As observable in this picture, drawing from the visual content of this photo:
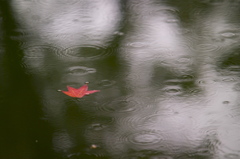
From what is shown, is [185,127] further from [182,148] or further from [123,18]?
[123,18]

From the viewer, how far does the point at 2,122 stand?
6.79 feet

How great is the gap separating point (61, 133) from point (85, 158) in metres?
0.22

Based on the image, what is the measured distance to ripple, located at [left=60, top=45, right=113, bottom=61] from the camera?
8.58ft

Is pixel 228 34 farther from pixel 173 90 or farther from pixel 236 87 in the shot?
pixel 173 90

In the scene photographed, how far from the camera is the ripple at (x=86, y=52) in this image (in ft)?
8.58

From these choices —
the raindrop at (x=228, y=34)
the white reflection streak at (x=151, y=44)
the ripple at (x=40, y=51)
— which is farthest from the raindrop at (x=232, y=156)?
the ripple at (x=40, y=51)

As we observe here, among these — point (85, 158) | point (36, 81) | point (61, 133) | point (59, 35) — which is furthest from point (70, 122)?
point (59, 35)

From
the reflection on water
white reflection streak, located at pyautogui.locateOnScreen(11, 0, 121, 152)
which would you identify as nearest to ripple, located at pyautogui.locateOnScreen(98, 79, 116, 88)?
the reflection on water

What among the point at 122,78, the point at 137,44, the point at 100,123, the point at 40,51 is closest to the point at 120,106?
the point at 100,123

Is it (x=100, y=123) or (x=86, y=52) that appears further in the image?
(x=86, y=52)

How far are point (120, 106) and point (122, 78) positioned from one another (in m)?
0.27

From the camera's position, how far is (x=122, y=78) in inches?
93.8

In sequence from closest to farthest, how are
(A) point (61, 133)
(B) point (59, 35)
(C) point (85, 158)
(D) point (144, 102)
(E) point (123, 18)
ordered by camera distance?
(C) point (85, 158) < (A) point (61, 133) < (D) point (144, 102) < (B) point (59, 35) < (E) point (123, 18)

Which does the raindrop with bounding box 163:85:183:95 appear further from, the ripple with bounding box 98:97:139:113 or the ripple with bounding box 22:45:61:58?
the ripple with bounding box 22:45:61:58
